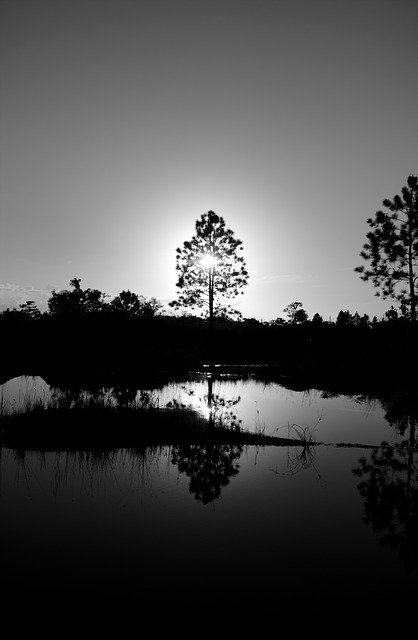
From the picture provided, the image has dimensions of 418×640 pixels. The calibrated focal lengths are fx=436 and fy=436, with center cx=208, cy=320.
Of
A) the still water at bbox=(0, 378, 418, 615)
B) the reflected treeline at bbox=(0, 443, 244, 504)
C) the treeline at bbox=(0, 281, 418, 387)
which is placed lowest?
the still water at bbox=(0, 378, 418, 615)

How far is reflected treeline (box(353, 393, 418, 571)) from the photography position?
19.9 ft

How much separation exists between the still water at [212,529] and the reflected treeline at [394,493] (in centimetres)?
3

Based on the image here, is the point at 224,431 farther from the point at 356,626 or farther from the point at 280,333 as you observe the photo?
the point at 280,333

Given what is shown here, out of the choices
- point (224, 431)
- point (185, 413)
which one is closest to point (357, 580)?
point (224, 431)

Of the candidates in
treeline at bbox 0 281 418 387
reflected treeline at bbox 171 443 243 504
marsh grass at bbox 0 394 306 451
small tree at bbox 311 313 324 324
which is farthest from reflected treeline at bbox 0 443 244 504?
small tree at bbox 311 313 324 324

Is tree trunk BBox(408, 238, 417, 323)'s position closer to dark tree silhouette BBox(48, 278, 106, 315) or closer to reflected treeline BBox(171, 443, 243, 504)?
reflected treeline BBox(171, 443, 243, 504)

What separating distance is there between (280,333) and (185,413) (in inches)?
1898

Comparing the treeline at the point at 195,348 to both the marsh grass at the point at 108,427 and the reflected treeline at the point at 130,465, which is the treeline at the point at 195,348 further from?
the reflected treeline at the point at 130,465

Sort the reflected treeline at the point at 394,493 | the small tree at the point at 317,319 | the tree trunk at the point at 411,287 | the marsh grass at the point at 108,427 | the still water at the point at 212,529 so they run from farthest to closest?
the small tree at the point at 317,319 → the tree trunk at the point at 411,287 → the marsh grass at the point at 108,427 → the reflected treeline at the point at 394,493 → the still water at the point at 212,529

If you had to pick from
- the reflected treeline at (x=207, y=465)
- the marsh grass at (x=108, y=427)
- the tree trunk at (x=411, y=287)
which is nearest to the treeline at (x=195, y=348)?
the tree trunk at (x=411, y=287)

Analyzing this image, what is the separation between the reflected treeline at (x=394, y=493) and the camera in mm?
6066

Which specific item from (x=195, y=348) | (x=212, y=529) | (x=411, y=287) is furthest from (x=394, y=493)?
(x=195, y=348)

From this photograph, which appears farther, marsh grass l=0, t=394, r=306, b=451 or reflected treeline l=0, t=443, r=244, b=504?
marsh grass l=0, t=394, r=306, b=451

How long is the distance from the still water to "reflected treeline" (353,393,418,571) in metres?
0.03
